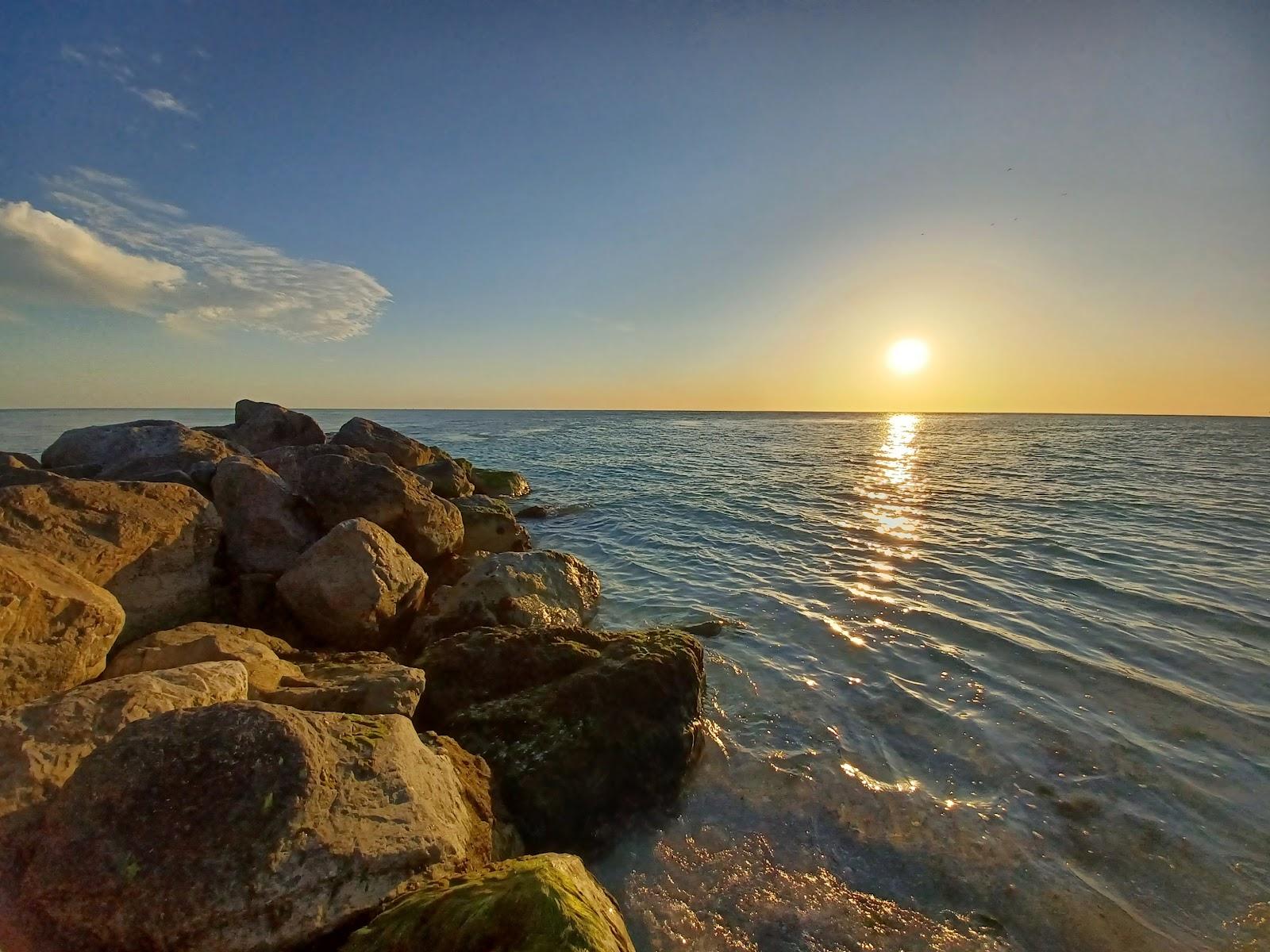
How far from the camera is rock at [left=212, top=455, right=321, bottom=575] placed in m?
6.88

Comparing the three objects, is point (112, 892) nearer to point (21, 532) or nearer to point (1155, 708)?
point (21, 532)

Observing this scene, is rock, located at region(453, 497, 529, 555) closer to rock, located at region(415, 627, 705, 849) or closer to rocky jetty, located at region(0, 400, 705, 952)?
rocky jetty, located at region(0, 400, 705, 952)

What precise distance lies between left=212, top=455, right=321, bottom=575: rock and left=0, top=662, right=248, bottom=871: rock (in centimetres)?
353

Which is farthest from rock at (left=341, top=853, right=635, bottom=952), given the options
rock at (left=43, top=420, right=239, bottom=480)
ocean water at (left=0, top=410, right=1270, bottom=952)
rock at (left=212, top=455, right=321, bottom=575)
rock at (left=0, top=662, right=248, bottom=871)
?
rock at (left=43, top=420, right=239, bottom=480)

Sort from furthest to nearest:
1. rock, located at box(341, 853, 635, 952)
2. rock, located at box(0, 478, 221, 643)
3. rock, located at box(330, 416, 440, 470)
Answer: rock, located at box(330, 416, 440, 470) < rock, located at box(0, 478, 221, 643) < rock, located at box(341, 853, 635, 952)

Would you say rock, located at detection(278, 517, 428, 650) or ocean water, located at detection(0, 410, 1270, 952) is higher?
rock, located at detection(278, 517, 428, 650)

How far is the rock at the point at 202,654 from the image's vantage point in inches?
169

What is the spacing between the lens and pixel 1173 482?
2166 cm

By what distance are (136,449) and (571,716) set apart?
31.1 feet

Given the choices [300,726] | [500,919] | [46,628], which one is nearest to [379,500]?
[46,628]

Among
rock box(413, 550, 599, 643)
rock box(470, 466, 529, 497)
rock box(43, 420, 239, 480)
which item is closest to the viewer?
rock box(413, 550, 599, 643)

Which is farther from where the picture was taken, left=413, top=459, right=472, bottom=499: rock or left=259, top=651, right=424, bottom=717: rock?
left=413, top=459, right=472, bottom=499: rock

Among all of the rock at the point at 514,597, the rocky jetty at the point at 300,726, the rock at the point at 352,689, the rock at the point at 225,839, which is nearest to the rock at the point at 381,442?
the rocky jetty at the point at 300,726

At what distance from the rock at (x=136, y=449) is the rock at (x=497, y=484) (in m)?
10.0
